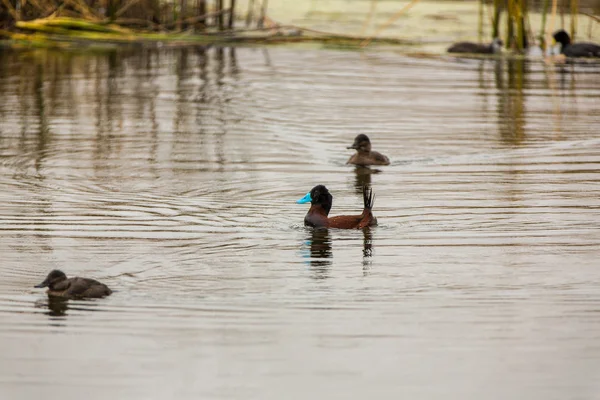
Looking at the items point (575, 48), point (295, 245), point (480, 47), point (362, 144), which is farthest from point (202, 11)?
point (295, 245)

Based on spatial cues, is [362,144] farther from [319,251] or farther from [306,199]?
[319,251]

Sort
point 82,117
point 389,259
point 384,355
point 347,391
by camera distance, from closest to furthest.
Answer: point 347,391
point 384,355
point 389,259
point 82,117

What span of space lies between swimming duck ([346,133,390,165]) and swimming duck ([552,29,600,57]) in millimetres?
9305

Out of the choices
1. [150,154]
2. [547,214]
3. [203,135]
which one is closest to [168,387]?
[547,214]

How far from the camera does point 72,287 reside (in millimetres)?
8781

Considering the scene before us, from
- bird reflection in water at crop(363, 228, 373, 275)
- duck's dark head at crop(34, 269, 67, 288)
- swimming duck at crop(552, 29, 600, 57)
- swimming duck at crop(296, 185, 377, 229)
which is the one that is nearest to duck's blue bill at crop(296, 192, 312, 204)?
swimming duck at crop(296, 185, 377, 229)

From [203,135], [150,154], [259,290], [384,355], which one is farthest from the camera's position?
[203,135]

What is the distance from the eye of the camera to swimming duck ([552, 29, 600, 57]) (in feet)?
75.5

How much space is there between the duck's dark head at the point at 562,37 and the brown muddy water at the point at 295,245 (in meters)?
3.13

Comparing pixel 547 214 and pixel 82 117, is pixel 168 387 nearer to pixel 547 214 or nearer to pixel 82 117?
pixel 547 214

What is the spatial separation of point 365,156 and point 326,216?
117 inches

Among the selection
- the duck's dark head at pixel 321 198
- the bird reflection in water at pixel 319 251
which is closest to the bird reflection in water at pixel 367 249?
the bird reflection in water at pixel 319 251

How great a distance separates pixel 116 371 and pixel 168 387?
1.29 ft

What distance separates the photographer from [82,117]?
17.5 metres
